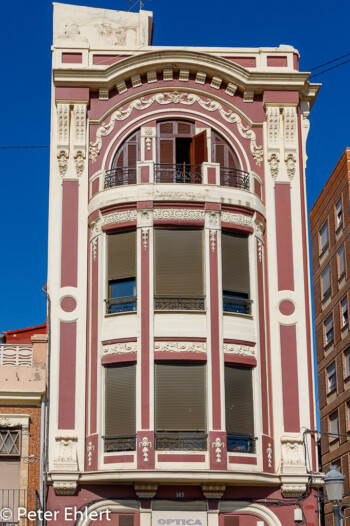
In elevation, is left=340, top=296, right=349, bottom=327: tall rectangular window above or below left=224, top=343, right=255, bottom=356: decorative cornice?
above

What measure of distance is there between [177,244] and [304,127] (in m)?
6.47

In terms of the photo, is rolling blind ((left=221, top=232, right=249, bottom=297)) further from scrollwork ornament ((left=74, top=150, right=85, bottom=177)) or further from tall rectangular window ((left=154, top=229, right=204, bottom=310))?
scrollwork ornament ((left=74, top=150, right=85, bottom=177))

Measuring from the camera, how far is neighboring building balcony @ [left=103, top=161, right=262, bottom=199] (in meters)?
30.0

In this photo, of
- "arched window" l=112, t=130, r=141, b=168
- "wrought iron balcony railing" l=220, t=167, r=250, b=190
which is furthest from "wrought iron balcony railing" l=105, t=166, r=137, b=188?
"wrought iron balcony railing" l=220, t=167, r=250, b=190

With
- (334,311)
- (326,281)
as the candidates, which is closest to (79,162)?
(334,311)

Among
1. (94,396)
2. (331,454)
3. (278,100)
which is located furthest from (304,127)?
(331,454)

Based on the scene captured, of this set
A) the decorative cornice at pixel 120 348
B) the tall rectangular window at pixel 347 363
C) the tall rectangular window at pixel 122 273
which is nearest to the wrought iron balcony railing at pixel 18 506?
the decorative cornice at pixel 120 348

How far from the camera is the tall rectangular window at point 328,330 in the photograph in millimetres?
60562

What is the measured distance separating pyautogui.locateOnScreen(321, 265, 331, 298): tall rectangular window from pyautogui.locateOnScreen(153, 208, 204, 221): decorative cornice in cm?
3362

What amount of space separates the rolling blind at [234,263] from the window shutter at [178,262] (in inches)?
30.1

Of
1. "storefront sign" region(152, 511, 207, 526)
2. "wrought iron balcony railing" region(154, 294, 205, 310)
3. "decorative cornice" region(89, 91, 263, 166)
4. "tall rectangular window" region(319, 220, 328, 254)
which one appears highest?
"tall rectangular window" region(319, 220, 328, 254)

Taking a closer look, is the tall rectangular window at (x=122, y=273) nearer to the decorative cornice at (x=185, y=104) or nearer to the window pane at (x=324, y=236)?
the decorative cornice at (x=185, y=104)

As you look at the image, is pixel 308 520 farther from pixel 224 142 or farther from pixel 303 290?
pixel 224 142

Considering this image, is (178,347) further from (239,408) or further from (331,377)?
(331,377)
